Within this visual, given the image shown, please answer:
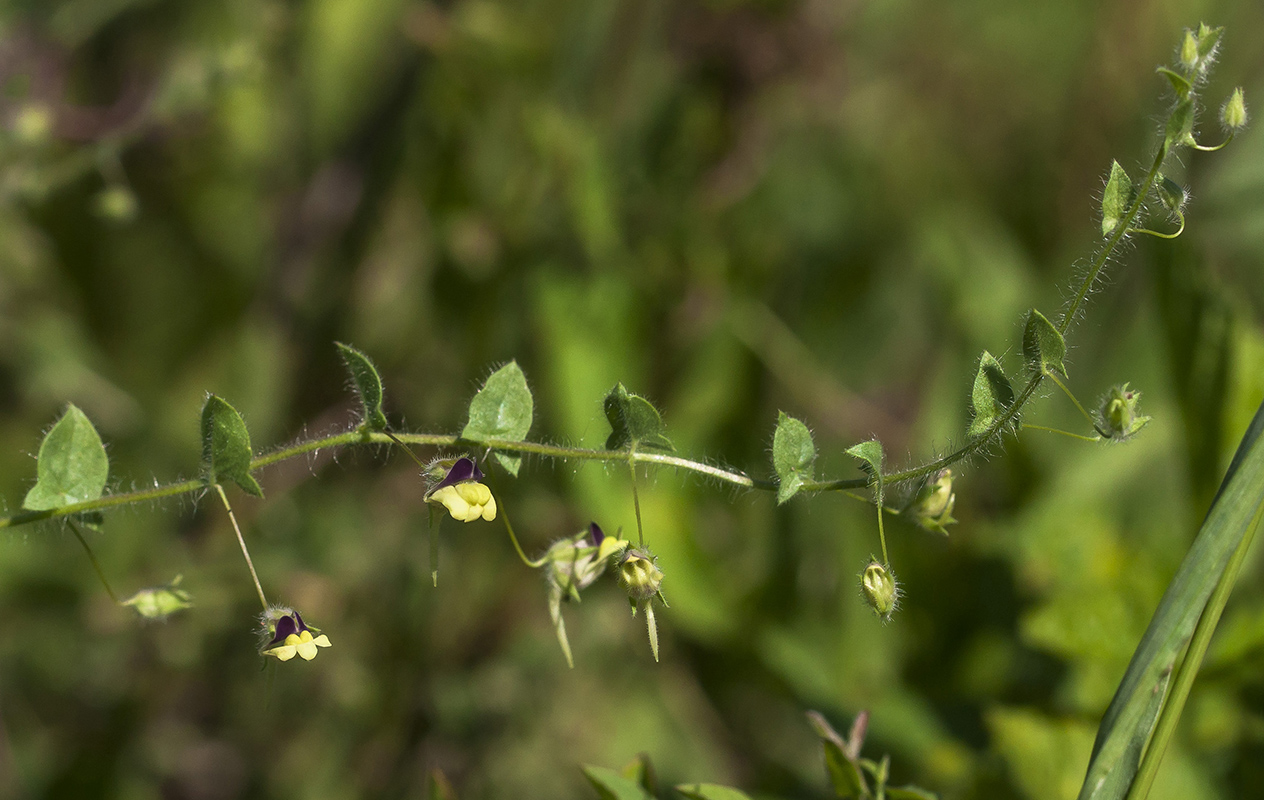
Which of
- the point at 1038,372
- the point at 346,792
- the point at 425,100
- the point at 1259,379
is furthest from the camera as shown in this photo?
the point at 425,100

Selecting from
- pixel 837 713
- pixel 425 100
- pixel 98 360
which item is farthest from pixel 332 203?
pixel 837 713

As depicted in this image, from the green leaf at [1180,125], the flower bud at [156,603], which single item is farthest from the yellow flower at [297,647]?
the green leaf at [1180,125]

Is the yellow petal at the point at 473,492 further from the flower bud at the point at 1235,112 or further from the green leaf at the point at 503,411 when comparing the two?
the flower bud at the point at 1235,112

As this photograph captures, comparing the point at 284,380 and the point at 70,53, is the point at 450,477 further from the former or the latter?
the point at 70,53

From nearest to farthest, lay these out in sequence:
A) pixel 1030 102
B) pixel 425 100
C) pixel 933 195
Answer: pixel 425 100 < pixel 933 195 < pixel 1030 102

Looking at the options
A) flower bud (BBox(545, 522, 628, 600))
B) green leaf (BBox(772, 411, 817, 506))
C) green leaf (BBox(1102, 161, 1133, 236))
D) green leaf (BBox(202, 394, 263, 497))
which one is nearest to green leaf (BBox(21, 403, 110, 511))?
green leaf (BBox(202, 394, 263, 497))

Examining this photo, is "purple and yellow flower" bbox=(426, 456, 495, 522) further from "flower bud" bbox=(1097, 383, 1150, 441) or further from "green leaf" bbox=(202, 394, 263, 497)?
"flower bud" bbox=(1097, 383, 1150, 441)
